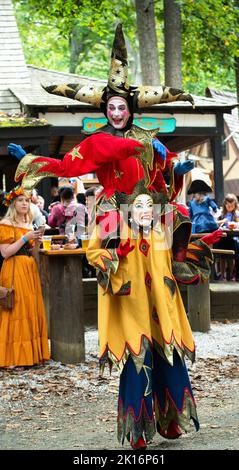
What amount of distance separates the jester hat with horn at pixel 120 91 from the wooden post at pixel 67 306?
10.3ft

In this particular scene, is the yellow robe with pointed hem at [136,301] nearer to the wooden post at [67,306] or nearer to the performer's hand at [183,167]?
the performer's hand at [183,167]

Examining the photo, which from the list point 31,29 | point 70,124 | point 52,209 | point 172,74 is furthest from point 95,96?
point 31,29

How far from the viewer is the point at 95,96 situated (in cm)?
620

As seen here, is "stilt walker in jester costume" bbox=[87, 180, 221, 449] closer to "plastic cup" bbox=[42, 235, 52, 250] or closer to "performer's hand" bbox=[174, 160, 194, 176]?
"performer's hand" bbox=[174, 160, 194, 176]

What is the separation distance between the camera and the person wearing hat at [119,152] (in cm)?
581

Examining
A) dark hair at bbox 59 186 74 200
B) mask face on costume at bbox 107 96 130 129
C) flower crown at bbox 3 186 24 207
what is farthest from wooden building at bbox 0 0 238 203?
mask face on costume at bbox 107 96 130 129

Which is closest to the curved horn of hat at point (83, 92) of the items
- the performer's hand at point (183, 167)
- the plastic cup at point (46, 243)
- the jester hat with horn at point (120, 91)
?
the jester hat with horn at point (120, 91)

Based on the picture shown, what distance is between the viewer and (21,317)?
932cm

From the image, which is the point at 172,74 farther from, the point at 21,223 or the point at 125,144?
the point at 125,144

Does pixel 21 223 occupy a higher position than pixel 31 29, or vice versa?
pixel 31 29

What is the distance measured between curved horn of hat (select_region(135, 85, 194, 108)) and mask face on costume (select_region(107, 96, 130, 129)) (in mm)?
160

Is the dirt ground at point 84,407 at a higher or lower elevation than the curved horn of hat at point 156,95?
lower

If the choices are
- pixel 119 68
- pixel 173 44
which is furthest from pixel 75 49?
pixel 119 68

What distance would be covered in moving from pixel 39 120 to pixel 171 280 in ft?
28.0
